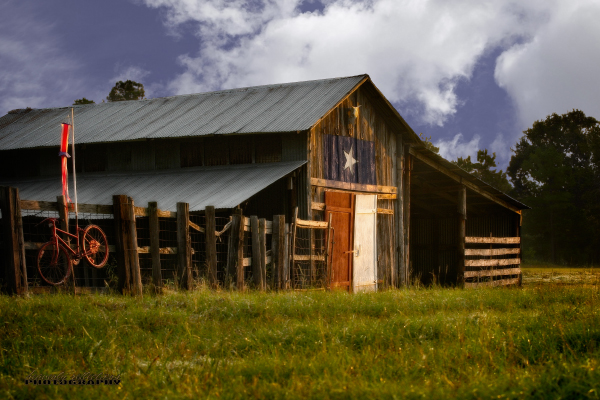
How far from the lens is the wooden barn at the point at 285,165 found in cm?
1597

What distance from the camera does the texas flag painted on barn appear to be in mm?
16672

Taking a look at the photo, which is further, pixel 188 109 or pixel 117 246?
pixel 188 109

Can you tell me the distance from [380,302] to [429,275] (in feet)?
47.5

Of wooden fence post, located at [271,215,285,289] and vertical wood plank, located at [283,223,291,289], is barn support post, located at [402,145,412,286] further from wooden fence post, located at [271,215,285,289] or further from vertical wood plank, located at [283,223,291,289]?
wooden fence post, located at [271,215,285,289]

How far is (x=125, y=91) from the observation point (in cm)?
4762

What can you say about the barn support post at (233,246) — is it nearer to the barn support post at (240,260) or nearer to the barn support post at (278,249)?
the barn support post at (240,260)

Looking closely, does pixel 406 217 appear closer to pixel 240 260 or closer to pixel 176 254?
pixel 240 260

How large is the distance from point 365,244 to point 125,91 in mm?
35453

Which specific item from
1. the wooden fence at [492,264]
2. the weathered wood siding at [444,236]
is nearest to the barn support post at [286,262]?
the wooden fence at [492,264]

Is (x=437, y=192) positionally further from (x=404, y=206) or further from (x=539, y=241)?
(x=539, y=241)

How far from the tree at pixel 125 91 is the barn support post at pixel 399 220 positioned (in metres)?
32.8

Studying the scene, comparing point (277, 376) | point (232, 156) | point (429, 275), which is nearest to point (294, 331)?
point (277, 376)

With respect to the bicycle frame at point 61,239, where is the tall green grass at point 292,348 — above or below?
below

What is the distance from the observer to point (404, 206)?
19.3 meters
